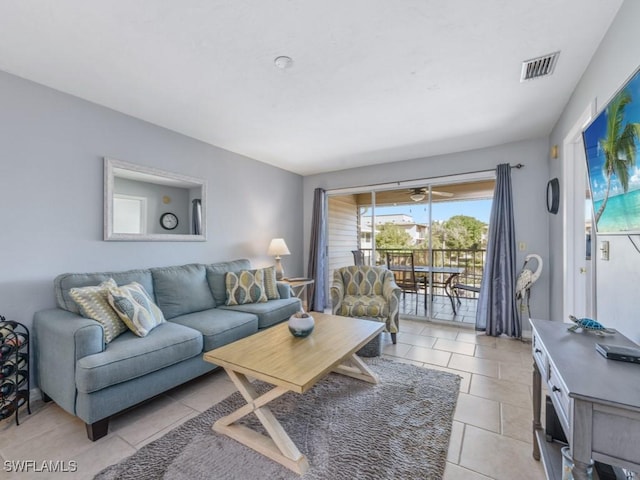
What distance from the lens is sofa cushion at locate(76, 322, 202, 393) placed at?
171 cm

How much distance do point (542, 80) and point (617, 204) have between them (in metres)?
1.45

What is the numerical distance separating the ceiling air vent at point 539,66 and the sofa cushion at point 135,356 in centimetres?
319

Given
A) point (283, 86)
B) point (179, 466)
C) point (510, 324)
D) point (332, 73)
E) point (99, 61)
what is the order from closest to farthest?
1. point (179, 466)
2. point (99, 61)
3. point (332, 73)
4. point (283, 86)
5. point (510, 324)

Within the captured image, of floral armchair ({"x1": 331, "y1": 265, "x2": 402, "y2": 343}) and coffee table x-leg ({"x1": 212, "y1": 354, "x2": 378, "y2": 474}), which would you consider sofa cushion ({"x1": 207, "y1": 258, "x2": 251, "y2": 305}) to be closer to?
floral armchair ({"x1": 331, "y1": 265, "x2": 402, "y2": 343})

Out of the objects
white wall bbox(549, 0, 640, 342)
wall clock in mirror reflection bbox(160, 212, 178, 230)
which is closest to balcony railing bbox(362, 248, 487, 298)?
white wall bbox(549, 0, 640, 342)

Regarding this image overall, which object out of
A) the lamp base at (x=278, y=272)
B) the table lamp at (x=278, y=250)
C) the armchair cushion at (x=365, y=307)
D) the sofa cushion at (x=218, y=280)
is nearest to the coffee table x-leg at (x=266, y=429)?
the sofa cushion at (x=218, y=280)

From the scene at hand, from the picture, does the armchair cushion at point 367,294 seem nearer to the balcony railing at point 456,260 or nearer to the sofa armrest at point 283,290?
the sofa armrest at point 283,290

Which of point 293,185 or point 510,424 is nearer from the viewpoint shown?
point 510,424

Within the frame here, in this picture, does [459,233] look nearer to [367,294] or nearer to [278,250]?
[367,294]

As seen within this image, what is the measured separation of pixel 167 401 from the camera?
2.19 meters

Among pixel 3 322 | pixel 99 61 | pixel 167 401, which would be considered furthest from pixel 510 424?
pixel 99 61

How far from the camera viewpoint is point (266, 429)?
1.67 m

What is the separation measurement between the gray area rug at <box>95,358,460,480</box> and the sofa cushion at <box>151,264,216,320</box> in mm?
1105

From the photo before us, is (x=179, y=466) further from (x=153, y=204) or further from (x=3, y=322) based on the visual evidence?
(x=153, y=204)
